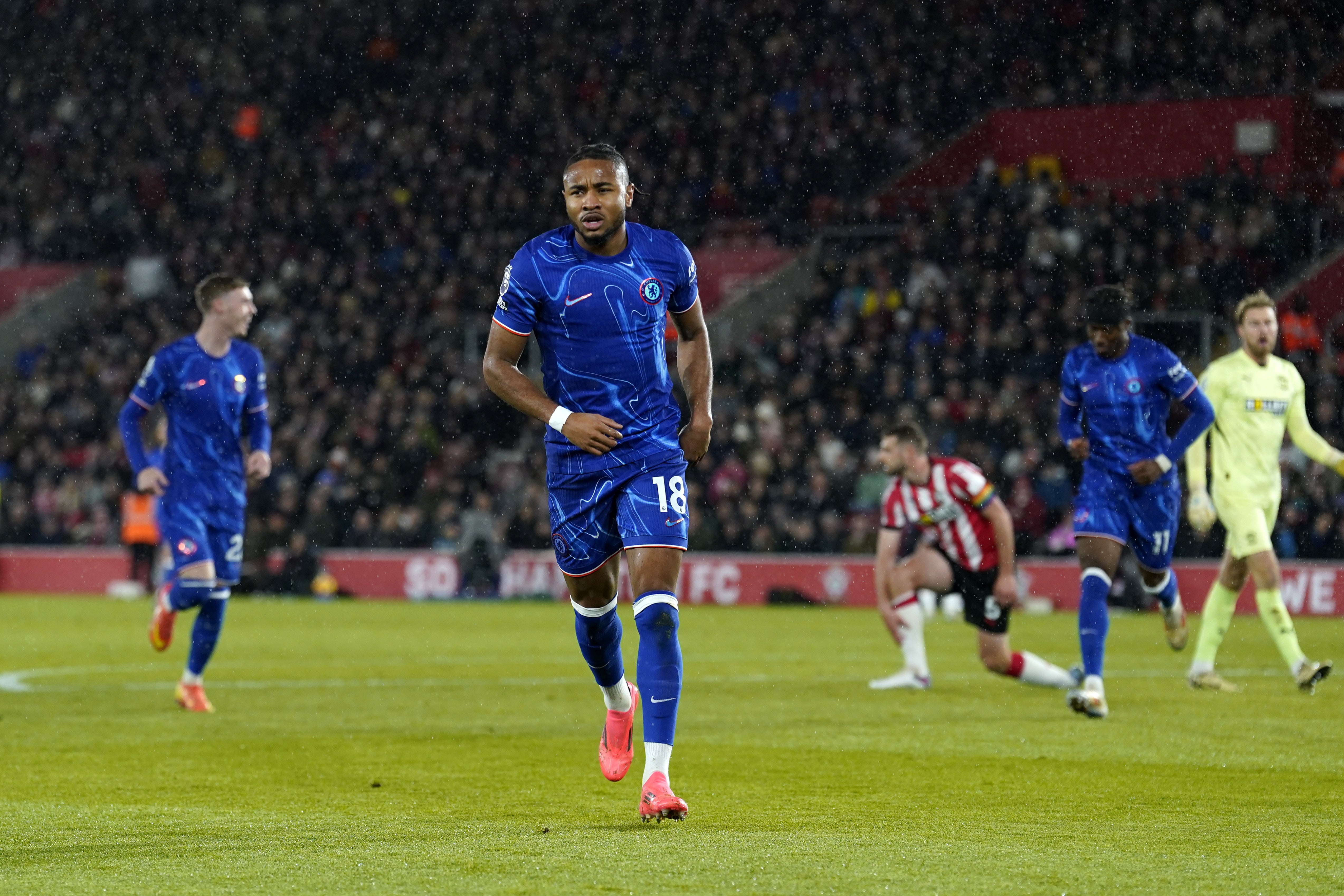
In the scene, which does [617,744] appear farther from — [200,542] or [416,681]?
[416,681]

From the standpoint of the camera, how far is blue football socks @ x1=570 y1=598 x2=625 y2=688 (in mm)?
7074

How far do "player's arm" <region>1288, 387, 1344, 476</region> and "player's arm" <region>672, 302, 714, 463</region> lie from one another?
20.6 feet

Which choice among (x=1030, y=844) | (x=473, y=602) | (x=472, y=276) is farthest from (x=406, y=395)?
(x=1030, y=844)

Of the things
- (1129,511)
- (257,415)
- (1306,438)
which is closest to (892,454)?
(1129,511)

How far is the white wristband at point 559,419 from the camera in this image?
21.3ft

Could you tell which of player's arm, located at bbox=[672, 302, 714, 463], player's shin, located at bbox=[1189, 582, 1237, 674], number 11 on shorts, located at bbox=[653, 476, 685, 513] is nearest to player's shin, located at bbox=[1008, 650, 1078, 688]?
player's shin, located at bbox=[1189, 582, 1237, 674]

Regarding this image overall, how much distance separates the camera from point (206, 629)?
1122 centimetres

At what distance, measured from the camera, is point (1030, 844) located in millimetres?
5754

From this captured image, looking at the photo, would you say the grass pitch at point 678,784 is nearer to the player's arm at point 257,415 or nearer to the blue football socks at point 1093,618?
the blue football socks at point 1093,618

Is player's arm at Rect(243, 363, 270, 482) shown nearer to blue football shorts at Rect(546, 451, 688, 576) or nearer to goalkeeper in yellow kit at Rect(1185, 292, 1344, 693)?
blue football shorts at Rect(546, 451, 688, 576)

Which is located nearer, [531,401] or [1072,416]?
[531,401]

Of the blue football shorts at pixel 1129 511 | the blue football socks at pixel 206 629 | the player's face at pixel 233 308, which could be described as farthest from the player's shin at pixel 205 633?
the blue football shorts at pixel 1129 511

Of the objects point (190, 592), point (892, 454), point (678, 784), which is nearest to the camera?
point (678, 784)

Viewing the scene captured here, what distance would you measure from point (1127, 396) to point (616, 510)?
5.21 m
